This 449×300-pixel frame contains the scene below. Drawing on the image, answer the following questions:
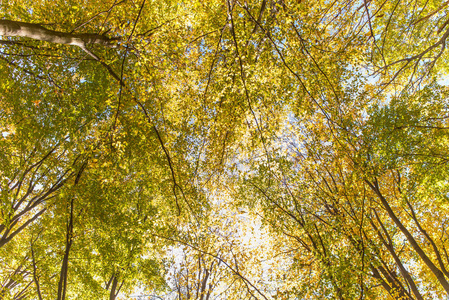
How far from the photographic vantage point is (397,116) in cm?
699

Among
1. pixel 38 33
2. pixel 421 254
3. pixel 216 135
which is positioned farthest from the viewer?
pixel 421 254

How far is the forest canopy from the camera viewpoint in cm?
399

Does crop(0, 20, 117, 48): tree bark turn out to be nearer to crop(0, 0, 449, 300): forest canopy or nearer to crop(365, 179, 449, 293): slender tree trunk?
crop(0, 0, 449, 300): forest canopy

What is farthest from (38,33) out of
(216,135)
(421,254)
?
(421,254)

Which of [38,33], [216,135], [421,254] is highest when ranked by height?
[38,33]

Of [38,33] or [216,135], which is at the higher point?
[38,33]

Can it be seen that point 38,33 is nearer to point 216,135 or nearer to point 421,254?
point 216,135

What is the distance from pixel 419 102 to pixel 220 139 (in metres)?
7.63

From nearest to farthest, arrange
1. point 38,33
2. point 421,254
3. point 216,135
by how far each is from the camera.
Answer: point 38,33 < point 216,135 < point 421,254

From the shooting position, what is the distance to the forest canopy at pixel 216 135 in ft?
13.1

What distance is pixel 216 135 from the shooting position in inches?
195

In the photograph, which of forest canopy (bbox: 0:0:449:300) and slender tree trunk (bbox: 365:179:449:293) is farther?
slender tree trunk (bbox: 365:179:449:293)

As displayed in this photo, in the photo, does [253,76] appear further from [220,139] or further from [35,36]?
[35,36]

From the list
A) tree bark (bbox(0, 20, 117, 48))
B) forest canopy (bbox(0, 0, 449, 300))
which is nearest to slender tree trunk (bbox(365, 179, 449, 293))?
forest canopy (bbox(0, 0, 449, 300))
